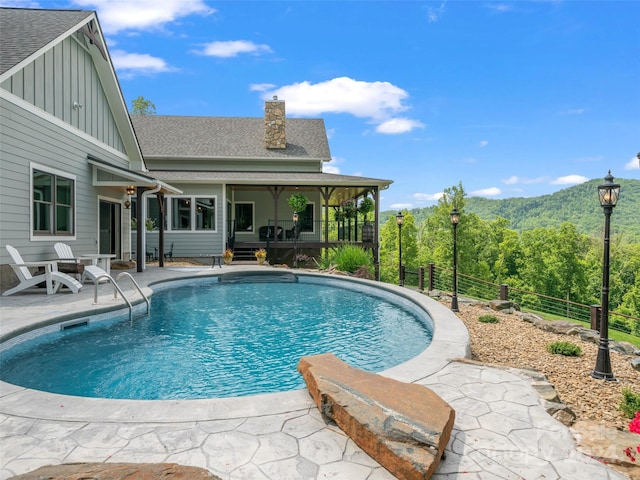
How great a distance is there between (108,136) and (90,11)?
3.70m

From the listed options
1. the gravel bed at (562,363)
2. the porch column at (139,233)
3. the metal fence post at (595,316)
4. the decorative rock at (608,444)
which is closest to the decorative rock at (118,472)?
the decorative rock at (608,444)

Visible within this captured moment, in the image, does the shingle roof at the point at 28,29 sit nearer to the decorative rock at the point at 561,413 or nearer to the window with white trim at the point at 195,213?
the window with white trim at the point at 195,213

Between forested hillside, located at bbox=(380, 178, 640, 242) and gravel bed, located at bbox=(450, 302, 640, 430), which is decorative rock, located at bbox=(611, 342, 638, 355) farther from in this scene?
forested hillside, located at bbox=(380, 178, 640, 242)

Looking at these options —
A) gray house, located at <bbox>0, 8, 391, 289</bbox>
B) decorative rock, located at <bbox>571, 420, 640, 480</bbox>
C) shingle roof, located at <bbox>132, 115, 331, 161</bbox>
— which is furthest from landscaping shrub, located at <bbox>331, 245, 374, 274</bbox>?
decorative rock, located at <bbox>571, 420, 640, 480</bbox>

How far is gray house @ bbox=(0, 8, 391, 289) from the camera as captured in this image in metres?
8.41

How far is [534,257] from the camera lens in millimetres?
42375

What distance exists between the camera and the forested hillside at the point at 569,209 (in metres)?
63.6

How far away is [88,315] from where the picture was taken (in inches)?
255

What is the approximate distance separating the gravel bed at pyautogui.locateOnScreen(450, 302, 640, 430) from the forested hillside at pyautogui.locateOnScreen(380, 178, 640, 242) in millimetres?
53440

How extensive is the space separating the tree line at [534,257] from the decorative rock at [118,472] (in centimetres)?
3433

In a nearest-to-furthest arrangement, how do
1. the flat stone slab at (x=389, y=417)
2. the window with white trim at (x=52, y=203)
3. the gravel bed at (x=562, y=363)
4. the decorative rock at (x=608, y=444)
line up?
the flat stone slab at (x=389, y=417) → the decorative rock at (x=608, y=444) → the gravel bed at (x=562, y=363) → the window with white trim at (x=52, y=203)

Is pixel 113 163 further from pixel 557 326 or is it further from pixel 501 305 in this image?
pixel 557 326

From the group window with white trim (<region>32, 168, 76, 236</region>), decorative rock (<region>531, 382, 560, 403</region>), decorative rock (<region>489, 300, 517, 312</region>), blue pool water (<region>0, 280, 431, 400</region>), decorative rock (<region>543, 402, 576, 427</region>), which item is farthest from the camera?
decorative rock (<region>489, 300, 517, 312</region>)

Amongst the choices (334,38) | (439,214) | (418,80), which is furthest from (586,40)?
(439,214)
